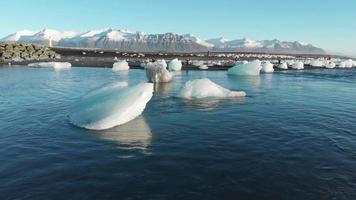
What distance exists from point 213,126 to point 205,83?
8.20m

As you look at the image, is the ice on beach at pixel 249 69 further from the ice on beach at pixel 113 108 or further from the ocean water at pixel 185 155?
the ice on beach at pixel 113 108

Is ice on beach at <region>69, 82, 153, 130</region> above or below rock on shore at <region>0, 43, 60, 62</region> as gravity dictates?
below

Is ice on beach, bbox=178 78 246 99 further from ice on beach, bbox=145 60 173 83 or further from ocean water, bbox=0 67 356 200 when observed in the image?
ice on beach, bbox=145 60 173 83

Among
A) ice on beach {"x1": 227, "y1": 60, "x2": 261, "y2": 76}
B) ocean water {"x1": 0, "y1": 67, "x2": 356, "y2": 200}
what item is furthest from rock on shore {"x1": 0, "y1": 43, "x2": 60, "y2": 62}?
ocean water {"x1": 0, "y1": 67, "x2": 356, "y2": 200}

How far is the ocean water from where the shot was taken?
10.2m

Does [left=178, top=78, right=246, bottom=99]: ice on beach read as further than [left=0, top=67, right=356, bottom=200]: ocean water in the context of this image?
Yes

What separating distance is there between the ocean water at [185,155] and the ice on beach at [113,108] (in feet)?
1.54

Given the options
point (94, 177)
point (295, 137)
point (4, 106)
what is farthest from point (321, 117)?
point (4, 106)

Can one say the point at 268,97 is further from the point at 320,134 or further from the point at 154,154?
the point at 154,154

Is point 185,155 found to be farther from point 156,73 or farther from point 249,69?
point 249,69

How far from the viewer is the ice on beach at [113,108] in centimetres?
1647

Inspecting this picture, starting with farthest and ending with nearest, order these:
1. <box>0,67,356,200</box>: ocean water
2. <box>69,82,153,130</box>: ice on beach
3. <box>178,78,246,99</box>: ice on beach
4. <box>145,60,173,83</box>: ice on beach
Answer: <box>145,60,173,83</box>: ice on beach, <box>178,78,246,99</box>: ice on beach, <box>69,82,153,130</box>: ice on beach, <box>0,67,356,200</box>: ocean water

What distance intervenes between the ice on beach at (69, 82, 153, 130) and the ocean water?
0.47 meters

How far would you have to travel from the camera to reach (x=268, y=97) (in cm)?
2745
